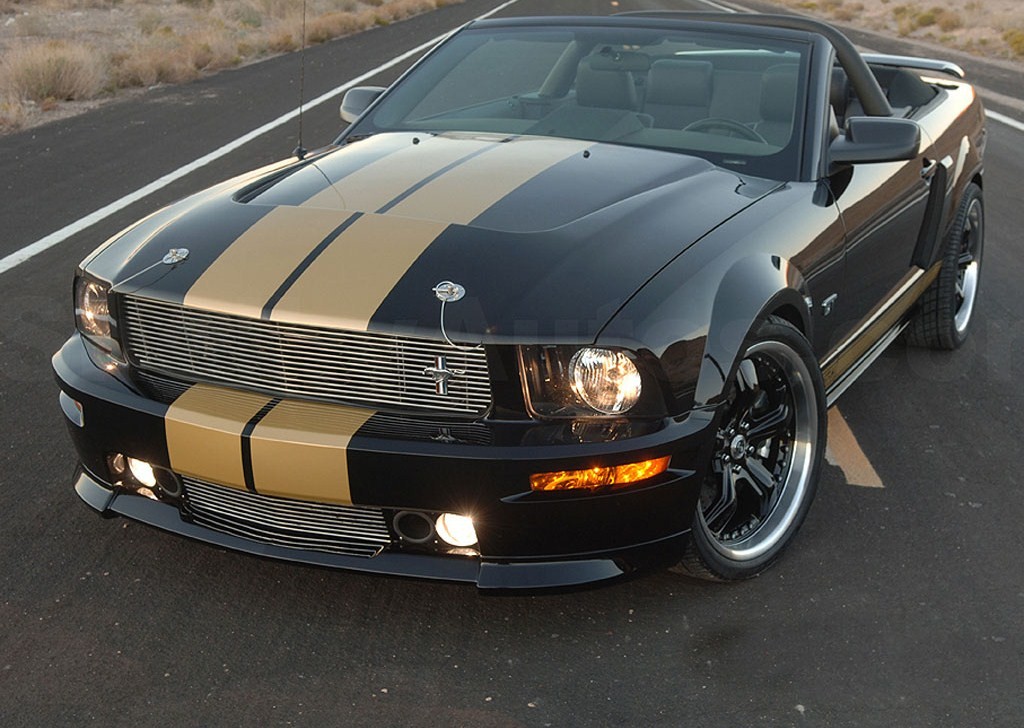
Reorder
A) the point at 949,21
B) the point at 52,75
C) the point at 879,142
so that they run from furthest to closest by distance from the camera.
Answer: the point at 949,21
the point at 52,75
the point at 879,142

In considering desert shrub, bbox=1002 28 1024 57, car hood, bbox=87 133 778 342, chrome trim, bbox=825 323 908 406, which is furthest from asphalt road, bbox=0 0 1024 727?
desert shrub, bbox=1002 28 1024 57

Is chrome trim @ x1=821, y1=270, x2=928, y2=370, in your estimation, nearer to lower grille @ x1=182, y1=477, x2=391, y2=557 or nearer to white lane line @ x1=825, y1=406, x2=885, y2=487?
white lane line @ x1=825, y1=406, x2=885, y2=487

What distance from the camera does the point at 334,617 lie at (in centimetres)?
312

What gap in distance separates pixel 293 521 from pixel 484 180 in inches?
45.1

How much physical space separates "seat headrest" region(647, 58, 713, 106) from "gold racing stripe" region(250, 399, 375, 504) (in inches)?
75.9

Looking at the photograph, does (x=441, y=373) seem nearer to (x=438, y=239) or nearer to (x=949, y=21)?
(x=438, y=239)

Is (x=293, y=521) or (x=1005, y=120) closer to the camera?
(x=293, y=521)

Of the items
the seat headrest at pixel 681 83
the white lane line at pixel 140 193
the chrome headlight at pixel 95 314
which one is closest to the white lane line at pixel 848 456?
the seat headrest at pixel 681 83

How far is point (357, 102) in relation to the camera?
479 centimetres

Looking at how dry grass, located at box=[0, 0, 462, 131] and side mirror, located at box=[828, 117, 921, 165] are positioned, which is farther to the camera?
dry grass, located at box=[0, 0, 462, 131]

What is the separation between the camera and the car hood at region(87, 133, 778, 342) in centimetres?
287

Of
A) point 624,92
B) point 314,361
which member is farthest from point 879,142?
point 314,361

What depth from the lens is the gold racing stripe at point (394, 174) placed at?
336 centimetres

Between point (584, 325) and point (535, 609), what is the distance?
818 millimetres
